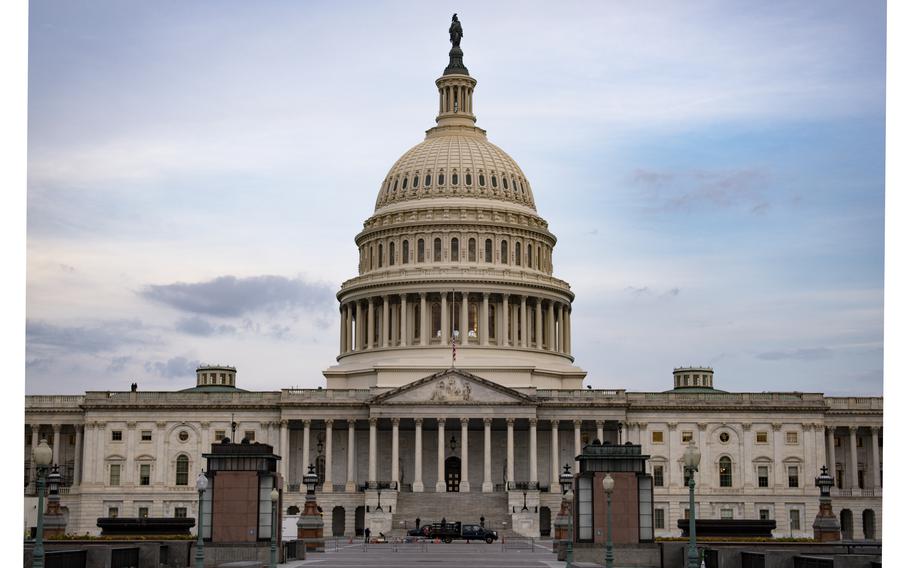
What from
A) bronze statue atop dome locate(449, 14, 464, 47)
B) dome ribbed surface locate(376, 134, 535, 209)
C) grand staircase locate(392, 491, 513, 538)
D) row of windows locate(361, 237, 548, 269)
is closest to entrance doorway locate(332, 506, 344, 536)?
grand staircase locate(392, 491, 513, 538)

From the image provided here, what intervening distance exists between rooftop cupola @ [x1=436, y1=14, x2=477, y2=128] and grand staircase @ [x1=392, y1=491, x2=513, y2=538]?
153 feet

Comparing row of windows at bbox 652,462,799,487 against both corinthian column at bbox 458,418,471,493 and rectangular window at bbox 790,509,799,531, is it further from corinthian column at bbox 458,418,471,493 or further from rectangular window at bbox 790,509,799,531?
corinthian column at bbox 458,418,471,493

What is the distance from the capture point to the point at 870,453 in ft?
438

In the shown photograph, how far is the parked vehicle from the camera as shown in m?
99.8

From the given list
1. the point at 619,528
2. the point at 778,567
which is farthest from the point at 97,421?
the point at 778,567

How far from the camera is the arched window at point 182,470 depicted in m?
129

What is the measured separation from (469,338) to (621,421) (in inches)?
774

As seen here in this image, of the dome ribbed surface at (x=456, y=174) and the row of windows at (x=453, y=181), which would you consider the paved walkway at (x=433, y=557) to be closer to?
the dome ribbed surface at (x=456, y=174)

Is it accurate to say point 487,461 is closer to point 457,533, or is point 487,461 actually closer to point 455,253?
point 457,533

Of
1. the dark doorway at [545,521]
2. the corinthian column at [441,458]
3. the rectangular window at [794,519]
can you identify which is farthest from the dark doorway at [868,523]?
the corinthian column at [441,458]

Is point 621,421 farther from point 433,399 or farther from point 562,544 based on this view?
point 562,544

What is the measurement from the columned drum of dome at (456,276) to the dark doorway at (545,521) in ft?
49.8

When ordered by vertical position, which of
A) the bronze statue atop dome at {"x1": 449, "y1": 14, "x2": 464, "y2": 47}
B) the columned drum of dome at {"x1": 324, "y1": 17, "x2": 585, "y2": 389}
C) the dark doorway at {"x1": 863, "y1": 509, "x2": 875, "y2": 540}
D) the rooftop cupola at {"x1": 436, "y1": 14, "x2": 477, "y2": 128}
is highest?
the bronze statue atop dome at {"x1": 449, "y1": 14, "x2": 464, "y2": 47}

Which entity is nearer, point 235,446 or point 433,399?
point 235,446
